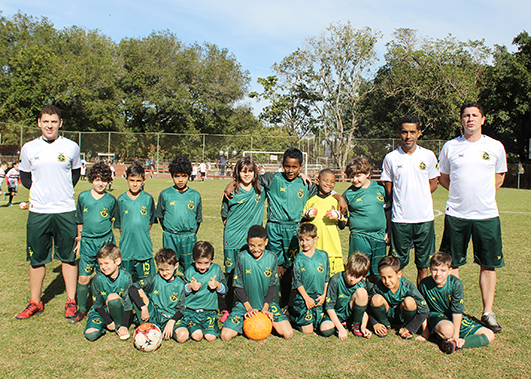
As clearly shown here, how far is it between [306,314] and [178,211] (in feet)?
5.60

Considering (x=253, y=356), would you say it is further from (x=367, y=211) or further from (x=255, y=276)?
(x=367, y=211)

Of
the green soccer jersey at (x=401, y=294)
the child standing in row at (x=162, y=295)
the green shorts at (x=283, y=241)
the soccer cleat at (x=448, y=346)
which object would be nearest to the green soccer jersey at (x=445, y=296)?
the green soccer jersey at (x=401, y=294)

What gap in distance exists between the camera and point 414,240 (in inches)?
169

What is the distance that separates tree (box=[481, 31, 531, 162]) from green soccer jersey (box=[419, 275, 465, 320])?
2982 centimetres

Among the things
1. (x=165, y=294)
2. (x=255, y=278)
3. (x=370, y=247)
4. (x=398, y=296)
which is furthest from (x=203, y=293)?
(x=398, y=296)

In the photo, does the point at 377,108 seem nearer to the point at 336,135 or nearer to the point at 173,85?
the point at 336,135

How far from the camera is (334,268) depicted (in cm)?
438

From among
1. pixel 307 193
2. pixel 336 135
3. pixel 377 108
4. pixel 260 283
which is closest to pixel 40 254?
pixel 260 283

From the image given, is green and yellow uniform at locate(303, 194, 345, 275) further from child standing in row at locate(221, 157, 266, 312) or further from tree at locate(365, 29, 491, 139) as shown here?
tree at locate(365, 29, 491, 139)

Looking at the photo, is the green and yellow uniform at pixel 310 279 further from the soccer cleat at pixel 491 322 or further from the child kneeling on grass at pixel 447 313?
the soccer cleat at pixel 491 322

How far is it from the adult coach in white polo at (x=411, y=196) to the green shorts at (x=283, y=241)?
1.03 meters

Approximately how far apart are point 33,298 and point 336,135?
34.0 metres

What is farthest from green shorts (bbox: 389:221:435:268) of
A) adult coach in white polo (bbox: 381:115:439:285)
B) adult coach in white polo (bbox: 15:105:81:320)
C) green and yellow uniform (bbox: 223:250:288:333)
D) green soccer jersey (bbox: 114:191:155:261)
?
adult coach in white polo (bbox: 15:105:81:320)

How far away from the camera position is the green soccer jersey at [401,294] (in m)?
3.82
